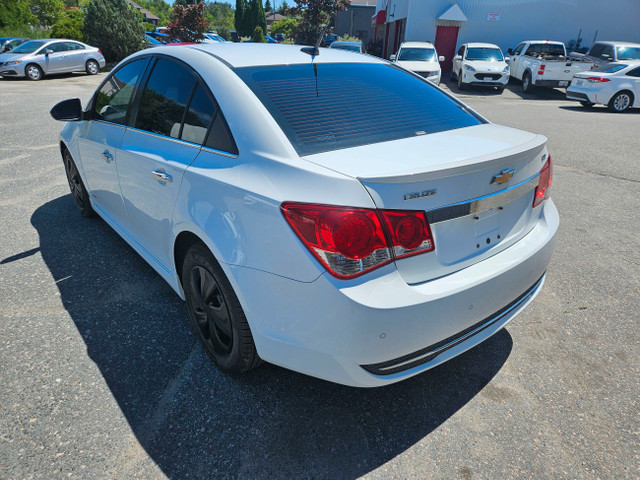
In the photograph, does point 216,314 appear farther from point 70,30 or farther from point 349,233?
point 70,30

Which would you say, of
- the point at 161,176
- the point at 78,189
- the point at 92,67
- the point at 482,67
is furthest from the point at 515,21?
the point at 161,176

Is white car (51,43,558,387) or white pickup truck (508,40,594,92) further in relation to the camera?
white pickup truck (508,40,594,92)

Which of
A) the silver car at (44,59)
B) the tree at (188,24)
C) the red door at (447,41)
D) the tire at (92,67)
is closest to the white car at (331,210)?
the silver car at (44,59)

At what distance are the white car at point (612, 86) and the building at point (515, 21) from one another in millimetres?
12351

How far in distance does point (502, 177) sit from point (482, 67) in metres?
17.0

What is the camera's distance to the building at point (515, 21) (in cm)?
2419


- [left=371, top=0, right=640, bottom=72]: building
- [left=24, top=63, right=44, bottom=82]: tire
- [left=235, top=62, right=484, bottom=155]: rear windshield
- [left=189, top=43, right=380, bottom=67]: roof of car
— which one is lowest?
Answer: [left=24, top=63, right=44, bottom=82]: tire

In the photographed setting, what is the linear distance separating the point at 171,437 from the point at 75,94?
15.5 metres

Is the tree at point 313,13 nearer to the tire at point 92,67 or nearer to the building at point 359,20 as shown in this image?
the tire at point 92,67

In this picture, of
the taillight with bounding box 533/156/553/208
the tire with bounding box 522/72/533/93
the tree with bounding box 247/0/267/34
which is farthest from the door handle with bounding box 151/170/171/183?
the tree with bounding box 247/0/267/34

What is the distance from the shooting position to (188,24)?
92.6ft

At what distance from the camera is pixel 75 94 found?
14477mm

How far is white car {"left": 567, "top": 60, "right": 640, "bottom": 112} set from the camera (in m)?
13.1

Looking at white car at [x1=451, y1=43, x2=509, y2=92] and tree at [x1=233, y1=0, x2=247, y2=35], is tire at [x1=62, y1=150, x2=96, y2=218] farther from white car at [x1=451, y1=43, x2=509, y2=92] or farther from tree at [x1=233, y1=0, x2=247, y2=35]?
tree at [x1=233, y1=0, x2=247, y2=35]
